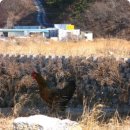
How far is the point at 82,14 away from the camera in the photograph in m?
56.2

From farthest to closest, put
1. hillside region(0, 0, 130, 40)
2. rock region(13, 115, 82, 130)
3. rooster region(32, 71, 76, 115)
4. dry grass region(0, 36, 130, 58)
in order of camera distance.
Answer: hillside region(0, 0, 130, 40) < dry grass region(0, 36, 130, 58) < rooster region(32, 71, 76, 115) < rock region(13, 115, 82, 130)

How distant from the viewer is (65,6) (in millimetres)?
64500

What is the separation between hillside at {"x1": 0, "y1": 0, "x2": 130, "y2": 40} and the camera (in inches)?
1995

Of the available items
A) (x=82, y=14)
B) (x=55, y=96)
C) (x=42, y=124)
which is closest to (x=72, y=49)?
(x=55, y=96)

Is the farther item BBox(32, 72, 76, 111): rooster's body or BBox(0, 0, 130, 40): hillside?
BBox(0, 0, 130, 40): hillside

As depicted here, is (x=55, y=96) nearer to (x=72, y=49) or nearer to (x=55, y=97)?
(x=55, y=97)

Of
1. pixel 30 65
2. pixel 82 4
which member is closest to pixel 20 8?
pixel 82 4

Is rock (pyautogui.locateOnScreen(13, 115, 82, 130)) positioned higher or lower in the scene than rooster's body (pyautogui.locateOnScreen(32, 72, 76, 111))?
higher

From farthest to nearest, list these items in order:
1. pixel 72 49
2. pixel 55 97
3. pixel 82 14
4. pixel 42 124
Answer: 1. pixel 82 14
2. pixel 72 49
3. pixel 55 97
4. pixel 42 124

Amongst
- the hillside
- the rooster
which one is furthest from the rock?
the hillside

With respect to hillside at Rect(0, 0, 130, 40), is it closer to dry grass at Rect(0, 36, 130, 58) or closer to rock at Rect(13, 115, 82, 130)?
dry grass at Rect(0, 36, 130, 58)

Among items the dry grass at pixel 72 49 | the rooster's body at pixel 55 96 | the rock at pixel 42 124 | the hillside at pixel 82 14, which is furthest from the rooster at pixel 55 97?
the hillside at pixel 82 14

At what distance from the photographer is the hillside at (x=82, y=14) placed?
50.7 metres

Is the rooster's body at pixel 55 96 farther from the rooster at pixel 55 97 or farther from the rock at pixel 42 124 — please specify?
the rock at pixel 42 124
